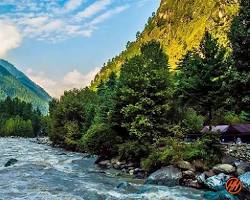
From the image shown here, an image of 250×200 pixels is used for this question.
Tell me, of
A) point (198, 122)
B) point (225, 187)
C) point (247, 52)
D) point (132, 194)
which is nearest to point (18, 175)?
point (132, 194)

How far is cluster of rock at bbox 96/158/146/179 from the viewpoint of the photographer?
45.6 meters

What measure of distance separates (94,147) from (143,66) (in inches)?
549

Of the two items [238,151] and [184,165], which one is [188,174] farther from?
[238,151]

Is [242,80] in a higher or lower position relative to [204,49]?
lower

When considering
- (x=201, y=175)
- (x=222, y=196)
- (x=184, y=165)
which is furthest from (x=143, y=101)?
(x=222, y=196)

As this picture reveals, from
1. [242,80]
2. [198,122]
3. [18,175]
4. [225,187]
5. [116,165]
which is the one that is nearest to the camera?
[225,187]

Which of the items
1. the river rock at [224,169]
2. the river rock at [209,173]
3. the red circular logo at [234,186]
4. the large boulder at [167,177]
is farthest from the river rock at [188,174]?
the red circular logo at [234,186]

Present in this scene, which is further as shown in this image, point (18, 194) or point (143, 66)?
point (143, 66)

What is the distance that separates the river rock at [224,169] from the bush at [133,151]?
14263 mm

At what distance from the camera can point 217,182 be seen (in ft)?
111

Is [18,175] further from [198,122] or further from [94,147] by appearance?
[198,122]

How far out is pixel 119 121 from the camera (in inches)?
2285

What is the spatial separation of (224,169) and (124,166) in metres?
17.1

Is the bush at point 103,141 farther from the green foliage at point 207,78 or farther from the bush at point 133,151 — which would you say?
the green foliage at point 207,78
